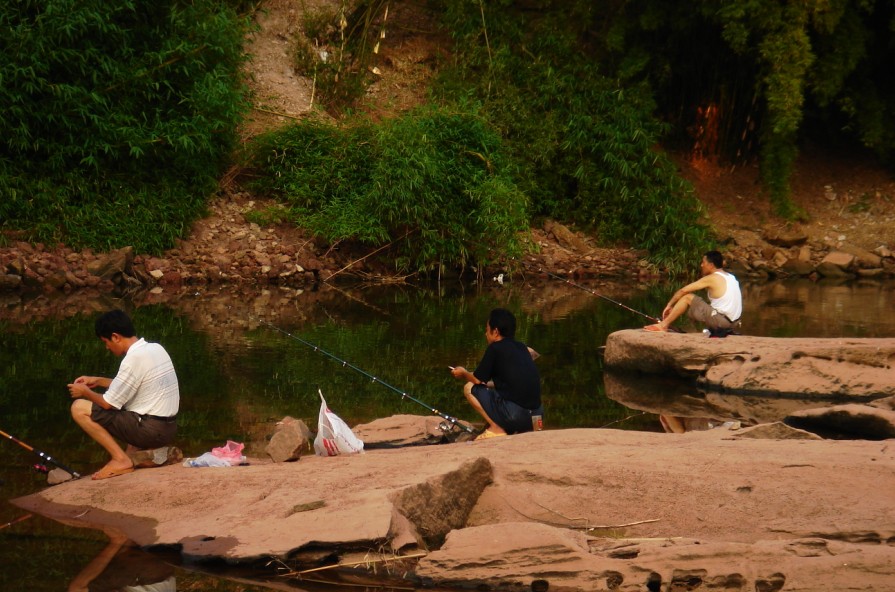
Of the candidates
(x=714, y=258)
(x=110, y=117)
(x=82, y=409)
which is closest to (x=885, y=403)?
(x=714, y=258)

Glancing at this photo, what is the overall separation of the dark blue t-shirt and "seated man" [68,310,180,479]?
2233 mm

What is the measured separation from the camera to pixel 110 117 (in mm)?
17141

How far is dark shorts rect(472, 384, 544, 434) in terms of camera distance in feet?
25.3

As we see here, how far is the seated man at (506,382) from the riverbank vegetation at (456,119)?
983cm

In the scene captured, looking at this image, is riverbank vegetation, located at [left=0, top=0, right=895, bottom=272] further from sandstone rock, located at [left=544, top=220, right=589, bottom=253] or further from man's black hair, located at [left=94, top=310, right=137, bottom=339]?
man's black hair, located at [left=94, top=310, right=137, bottom=339]

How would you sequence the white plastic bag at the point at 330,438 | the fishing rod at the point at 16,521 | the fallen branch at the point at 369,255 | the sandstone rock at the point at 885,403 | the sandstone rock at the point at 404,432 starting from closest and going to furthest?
1. the fishing rod at the point at 16,521
2. the white plastic bag at the point at 330,438
3. the sandstone rock at the point at 404,432
4. the sandstone rock at the point at 885,403
5. the fallen branch at the point at 369,255

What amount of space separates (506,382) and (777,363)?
11.2 feet

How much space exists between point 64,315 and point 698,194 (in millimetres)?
13141

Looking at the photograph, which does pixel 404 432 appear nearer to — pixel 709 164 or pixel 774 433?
pixel 774 433

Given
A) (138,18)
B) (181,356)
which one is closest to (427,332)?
(181,356)

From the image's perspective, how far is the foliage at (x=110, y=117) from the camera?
16359 mm

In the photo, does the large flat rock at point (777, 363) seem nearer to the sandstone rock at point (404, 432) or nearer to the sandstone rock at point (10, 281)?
the sandstone rock at point (404, 432)

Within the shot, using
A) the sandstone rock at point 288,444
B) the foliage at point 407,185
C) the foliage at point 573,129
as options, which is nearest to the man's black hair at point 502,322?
the sandstone rock at point 288,444

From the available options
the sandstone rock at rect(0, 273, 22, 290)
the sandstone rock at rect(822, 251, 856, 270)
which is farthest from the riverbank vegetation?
the sandstone rock at rect(822, 251, 856, 270)
